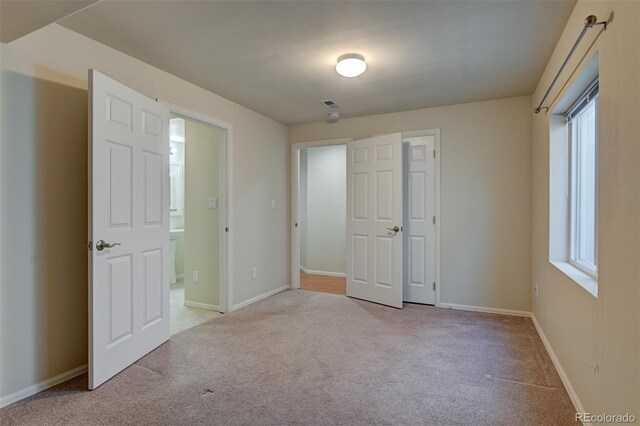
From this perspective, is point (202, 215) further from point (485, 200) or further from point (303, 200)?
point (485, 200)

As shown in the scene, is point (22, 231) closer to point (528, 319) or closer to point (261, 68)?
point (261, 68)

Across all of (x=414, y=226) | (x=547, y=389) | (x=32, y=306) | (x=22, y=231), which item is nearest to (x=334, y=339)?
(x=547, y=389)

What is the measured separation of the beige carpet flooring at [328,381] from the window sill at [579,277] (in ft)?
2.21

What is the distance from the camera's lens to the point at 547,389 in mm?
2078

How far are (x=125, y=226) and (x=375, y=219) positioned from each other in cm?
264

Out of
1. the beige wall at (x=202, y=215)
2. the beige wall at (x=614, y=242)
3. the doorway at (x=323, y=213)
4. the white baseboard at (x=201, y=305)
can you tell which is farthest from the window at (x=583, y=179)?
the doorway at (x=323, y=213)

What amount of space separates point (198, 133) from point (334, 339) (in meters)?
2.70

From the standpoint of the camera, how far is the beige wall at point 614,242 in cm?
125

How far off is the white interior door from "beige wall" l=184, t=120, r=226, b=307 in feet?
→ 7.17

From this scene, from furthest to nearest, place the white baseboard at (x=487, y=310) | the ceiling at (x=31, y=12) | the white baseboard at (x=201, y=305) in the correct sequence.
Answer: the white baseboard at (x=201, y=305) → the white baseboard at (x=487, y=310) → the ceiling at (x=31, y=12)

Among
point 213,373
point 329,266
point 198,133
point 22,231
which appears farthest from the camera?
point 329,266

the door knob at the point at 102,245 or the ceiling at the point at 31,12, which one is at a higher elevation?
the ceiling at the point at 31,12

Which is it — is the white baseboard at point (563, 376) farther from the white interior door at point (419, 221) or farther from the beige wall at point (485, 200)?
the white interior door at point (419, 221)

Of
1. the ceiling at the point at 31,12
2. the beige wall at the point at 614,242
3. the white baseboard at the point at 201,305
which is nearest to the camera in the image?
the beige wall at the point at 614,242
